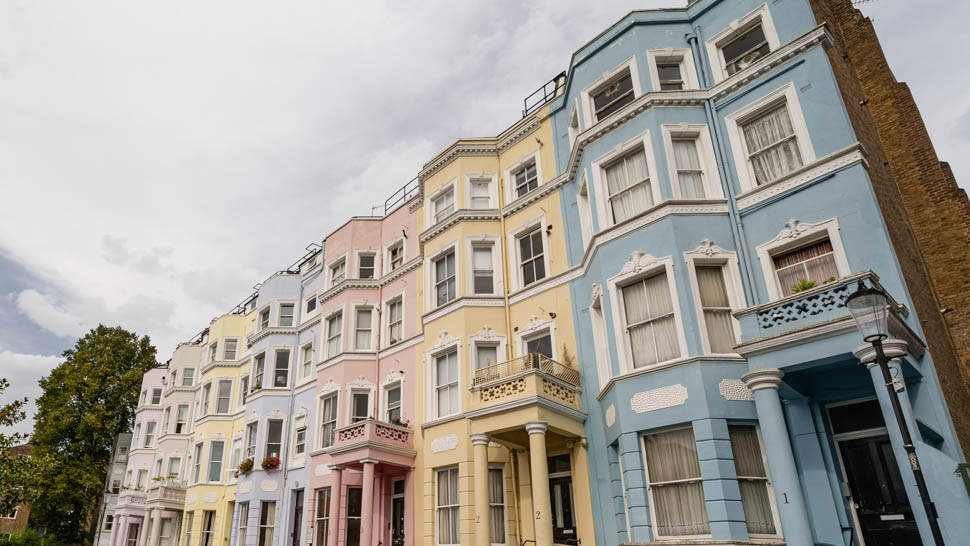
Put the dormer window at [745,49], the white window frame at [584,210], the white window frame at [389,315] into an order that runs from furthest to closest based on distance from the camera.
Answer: the white window frame at [389,315], the white window frame at [584,210], the dormer window at [745,49]

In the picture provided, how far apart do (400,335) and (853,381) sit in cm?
1459

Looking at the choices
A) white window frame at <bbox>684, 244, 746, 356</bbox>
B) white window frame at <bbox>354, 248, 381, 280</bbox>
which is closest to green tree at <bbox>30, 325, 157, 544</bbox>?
white window frame at <bbox>354, 248, 381, 280</bbox>

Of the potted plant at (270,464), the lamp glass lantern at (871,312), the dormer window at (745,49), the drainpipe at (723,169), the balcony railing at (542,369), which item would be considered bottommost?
the lamp glass lantern at (871,312)

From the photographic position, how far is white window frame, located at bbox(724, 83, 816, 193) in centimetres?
1260

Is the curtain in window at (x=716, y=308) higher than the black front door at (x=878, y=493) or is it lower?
higher

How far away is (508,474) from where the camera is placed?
52.3ft

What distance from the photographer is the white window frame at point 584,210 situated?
16.8m

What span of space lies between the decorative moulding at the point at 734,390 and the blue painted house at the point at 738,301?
1.6 inches

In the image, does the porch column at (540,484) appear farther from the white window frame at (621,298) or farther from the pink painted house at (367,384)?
the pink painted house at (367,384)

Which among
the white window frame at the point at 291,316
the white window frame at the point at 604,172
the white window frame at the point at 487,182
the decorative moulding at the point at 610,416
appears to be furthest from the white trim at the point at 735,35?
the white window frame at the point at 291,316

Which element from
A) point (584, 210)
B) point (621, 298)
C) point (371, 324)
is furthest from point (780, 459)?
point (371, 324)

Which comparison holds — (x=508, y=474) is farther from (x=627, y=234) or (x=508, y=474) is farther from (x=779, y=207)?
(x=779, y=207)

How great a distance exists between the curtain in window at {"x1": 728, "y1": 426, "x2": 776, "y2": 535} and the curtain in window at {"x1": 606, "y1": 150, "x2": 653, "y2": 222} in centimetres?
560

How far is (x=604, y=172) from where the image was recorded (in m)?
15.6
